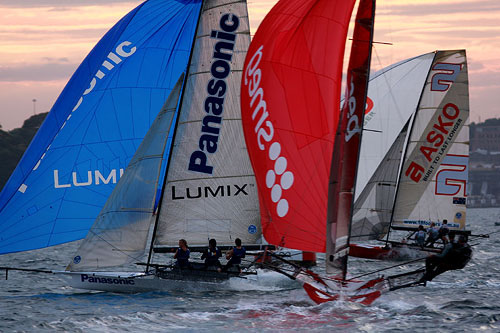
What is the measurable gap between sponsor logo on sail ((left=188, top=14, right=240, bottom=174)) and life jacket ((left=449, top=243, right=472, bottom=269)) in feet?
19.9

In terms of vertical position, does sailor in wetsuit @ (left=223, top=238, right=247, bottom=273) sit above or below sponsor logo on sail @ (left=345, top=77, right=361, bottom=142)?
below

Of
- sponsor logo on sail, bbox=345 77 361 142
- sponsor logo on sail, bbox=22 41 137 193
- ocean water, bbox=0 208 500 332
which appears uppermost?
sponsor logo on sail, bbox=22 41 137 193

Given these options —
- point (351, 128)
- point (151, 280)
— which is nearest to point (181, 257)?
point (151, 280)

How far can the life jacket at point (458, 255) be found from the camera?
701 inches

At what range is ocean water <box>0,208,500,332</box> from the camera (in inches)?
648

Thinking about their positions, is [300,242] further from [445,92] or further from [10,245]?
[445,92]

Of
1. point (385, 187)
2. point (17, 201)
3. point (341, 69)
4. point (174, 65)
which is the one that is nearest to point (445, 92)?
point (385, 187)

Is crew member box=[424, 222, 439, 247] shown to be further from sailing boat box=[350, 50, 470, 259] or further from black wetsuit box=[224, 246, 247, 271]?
black wetsuit box=[224, 246, 247, 271]

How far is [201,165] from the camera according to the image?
67.7 feet

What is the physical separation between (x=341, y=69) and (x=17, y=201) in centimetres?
834

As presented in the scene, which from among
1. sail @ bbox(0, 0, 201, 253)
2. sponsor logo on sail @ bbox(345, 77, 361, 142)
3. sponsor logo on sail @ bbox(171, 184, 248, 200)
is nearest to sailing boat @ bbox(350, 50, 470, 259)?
sponsor logo on sail @ bbox(171, 184, 248, 200)

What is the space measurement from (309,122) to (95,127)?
21.3ft

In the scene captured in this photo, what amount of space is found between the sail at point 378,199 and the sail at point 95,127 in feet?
31.8

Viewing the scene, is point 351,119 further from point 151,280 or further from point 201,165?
point 151,280
